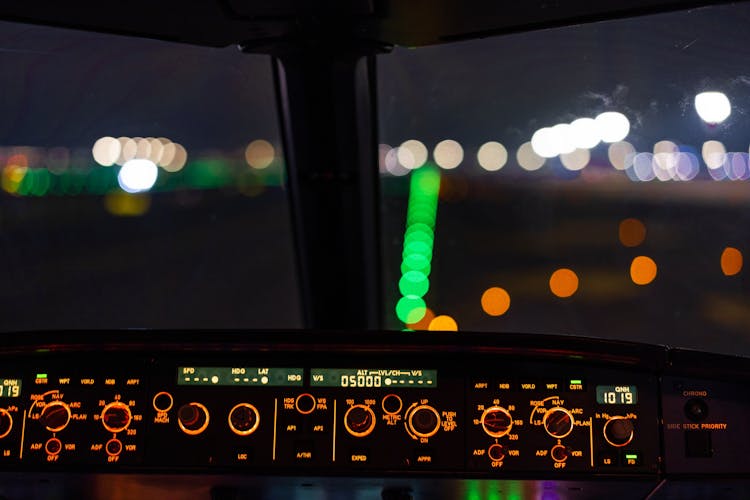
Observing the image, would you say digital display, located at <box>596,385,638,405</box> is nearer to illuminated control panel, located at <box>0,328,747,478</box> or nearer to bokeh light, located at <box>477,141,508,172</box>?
illuminated control panel, located at <box>0,328,747,478</box>

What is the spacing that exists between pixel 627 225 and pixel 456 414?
4.60 feet

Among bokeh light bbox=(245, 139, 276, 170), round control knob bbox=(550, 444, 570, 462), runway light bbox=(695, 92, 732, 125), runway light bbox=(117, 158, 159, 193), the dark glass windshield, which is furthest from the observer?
runway light bbox=(117, 158, 159, 193)

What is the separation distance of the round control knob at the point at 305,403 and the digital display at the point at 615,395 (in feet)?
1.99

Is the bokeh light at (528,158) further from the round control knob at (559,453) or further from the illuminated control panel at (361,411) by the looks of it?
the round control knob at (559,453)

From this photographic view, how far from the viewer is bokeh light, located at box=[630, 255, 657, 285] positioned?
2.78 m

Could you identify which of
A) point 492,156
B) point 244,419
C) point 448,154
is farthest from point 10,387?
point 492,156

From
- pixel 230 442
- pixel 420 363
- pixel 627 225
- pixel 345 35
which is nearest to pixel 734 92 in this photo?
pixel 627 225

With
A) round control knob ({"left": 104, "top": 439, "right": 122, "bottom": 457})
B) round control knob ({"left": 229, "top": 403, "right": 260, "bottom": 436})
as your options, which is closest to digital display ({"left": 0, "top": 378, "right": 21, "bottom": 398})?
round control knob ({"left": 104, "top": 439, "right": 122, "bottom": 457})

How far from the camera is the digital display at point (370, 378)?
1698 millimetres

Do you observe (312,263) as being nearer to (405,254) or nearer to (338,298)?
(338,298)

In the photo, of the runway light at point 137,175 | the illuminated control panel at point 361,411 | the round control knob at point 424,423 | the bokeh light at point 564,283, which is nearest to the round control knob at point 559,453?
the illuminated control panel at point 361,411

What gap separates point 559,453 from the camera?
1660mm

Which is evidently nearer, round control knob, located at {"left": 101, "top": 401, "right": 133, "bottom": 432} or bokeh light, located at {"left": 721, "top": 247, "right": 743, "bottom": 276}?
round control knob, located at {"left": 101, "top": 401, "right": 133, "bottom": 432}

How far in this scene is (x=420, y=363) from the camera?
172 cm
